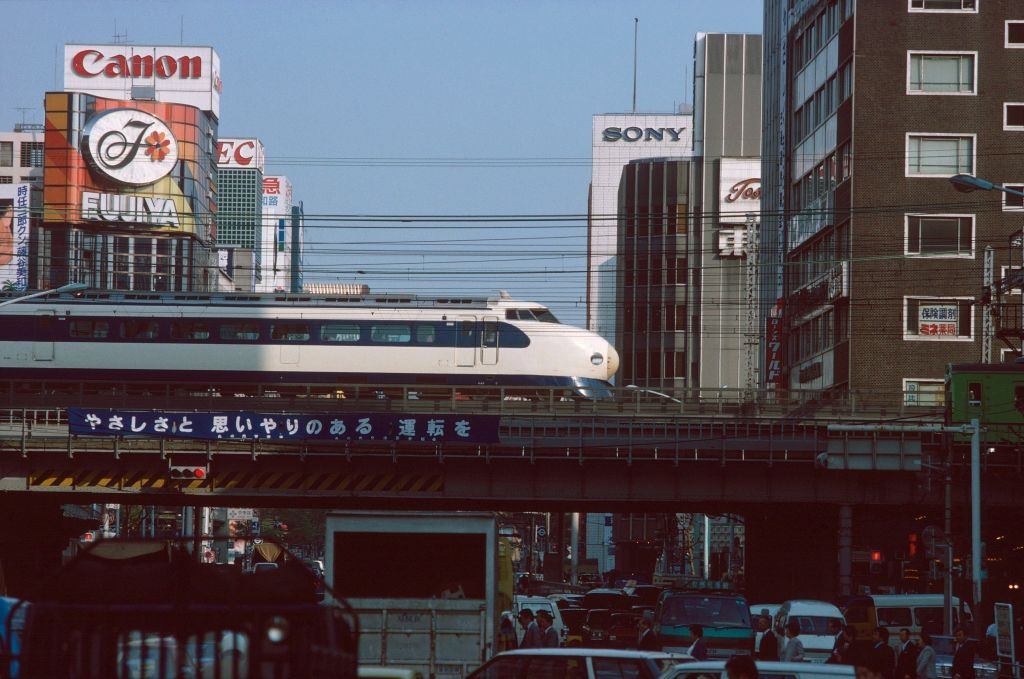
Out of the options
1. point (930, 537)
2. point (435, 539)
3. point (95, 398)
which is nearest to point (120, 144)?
point (95, 398)

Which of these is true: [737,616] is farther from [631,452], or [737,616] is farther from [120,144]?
[120,144]

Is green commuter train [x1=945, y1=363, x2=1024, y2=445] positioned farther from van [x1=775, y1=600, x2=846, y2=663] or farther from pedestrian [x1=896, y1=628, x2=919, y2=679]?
pedestrian [x1=896, y1=628, x2=919, y2=679]

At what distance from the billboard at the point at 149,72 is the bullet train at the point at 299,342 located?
9892 centimetres

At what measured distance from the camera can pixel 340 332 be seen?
196 feet

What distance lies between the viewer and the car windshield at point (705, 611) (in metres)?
30.1

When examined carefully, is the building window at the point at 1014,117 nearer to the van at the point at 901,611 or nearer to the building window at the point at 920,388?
the building window at the point at 920,388

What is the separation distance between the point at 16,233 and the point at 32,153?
18298 mm

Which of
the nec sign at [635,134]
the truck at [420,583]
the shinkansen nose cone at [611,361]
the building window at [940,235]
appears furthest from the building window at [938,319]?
the nec sign at [635,134]

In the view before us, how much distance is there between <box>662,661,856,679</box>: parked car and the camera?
14266mm

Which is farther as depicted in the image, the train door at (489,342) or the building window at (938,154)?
the building window at (938,154)

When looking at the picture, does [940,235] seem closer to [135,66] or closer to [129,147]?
[129,147]

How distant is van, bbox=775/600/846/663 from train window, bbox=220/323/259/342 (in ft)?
96.5

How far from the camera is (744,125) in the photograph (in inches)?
5842

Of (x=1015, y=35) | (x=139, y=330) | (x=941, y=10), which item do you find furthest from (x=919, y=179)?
(x=139, y=330)
